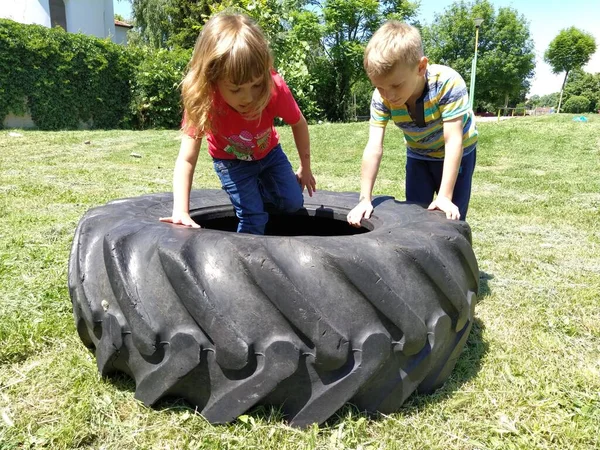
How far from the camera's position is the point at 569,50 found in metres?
43.7

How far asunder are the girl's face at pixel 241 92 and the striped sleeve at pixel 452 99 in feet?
2.80

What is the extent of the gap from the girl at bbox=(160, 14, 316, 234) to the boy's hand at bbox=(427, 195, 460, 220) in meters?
0.72

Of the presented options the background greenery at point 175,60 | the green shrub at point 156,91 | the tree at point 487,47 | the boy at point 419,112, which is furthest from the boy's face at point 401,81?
the tree at point 487,47

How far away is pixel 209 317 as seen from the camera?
55.0 inches

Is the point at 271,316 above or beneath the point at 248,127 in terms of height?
beneath

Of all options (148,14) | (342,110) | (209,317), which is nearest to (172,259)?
(209,317)

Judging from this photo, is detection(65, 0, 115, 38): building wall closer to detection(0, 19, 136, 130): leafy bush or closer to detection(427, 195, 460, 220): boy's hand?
detection(0, 19, 136, 130): leafy bush

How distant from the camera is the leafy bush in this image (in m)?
13.4

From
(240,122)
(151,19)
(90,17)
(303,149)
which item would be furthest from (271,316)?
(151,19)

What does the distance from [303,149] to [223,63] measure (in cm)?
77

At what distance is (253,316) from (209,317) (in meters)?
0.12

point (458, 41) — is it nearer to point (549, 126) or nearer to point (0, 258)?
point (549, 126)

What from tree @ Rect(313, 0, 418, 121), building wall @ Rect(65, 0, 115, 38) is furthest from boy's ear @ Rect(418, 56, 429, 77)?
tree @ Rect(313, 0, 418, 121)

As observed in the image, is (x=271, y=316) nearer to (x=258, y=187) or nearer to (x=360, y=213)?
(x=360, y=213)
